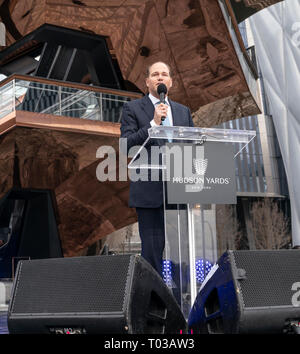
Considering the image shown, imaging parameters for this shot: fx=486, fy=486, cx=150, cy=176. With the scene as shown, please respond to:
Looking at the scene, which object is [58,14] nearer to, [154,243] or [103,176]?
[103,176]

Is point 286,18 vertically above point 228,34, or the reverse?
point 286,18

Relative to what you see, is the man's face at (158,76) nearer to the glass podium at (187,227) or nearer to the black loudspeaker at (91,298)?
the glass podium at (187,227)

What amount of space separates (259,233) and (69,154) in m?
25.3

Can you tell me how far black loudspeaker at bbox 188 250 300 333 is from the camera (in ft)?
7.81

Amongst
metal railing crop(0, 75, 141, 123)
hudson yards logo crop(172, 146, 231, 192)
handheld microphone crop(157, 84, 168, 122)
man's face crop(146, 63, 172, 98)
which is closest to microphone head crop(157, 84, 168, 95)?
handheld microphone crop(157, 84, 168, 122)

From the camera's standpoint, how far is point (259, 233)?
116 feet

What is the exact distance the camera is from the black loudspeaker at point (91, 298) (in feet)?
7.85

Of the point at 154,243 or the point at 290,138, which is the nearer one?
the point at 154,243

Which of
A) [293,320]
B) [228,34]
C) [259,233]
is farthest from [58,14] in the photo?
[259,233]

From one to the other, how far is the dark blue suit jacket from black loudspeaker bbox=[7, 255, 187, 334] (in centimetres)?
62

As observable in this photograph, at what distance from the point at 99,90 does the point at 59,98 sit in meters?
0.98

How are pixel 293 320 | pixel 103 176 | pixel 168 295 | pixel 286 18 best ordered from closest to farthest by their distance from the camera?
pixel 293 320 → pixel 168 295 → pixel 103 176 → pixel 286 18
